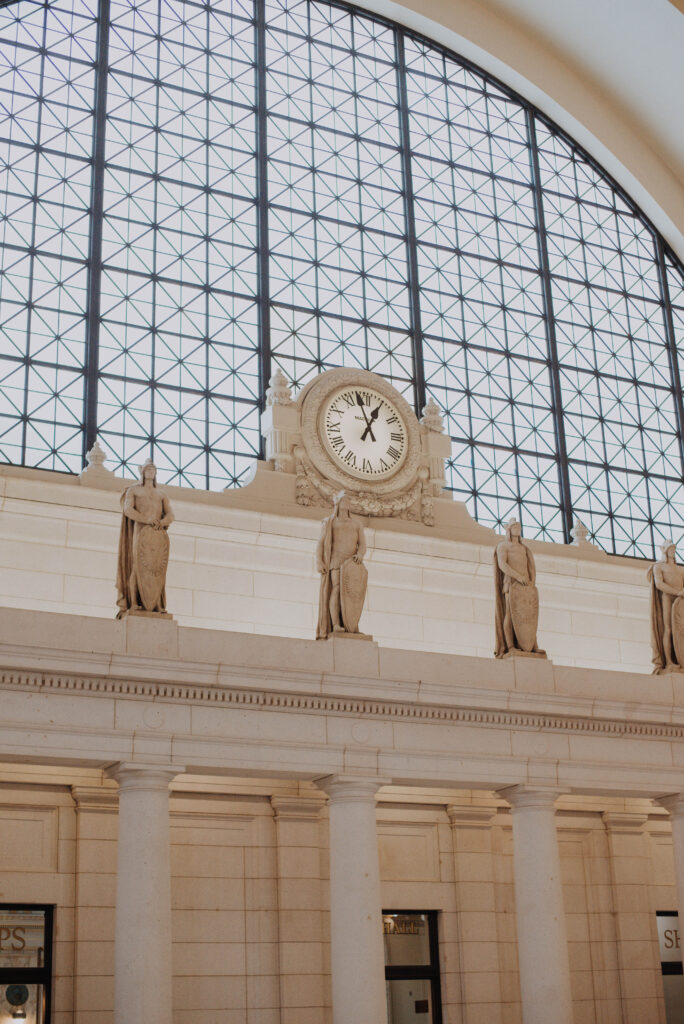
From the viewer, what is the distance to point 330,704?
53.1ft

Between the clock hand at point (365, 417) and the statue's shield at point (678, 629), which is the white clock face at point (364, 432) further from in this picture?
the statue's shield at point (678, 629)

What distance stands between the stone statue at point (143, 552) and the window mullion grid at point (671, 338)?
14.2 metres

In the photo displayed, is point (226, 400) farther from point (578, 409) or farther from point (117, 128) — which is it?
point (578, 409)

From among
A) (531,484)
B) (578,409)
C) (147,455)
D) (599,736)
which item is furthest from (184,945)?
(578,409)

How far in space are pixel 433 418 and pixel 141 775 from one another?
32.0 ft

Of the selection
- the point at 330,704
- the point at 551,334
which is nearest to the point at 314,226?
the point at 551,334

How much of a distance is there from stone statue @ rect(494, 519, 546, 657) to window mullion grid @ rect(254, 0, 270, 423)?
17.1 ft

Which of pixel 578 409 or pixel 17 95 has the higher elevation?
pixel 17 95

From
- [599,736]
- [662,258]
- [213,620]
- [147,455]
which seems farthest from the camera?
[662,258]

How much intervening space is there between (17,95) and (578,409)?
12066 mm

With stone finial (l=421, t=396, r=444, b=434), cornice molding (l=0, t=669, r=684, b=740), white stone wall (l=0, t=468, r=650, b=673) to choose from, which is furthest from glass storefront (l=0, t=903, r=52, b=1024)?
stone finial (l=421, t=396, r=444, b=434)

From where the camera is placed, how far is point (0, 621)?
1462 centimetres

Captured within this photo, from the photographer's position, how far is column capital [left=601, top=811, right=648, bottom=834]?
20609mm

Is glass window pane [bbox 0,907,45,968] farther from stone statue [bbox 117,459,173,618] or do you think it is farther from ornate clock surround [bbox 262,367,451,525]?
ornate clock surround [bbox 262,367,451,525]
